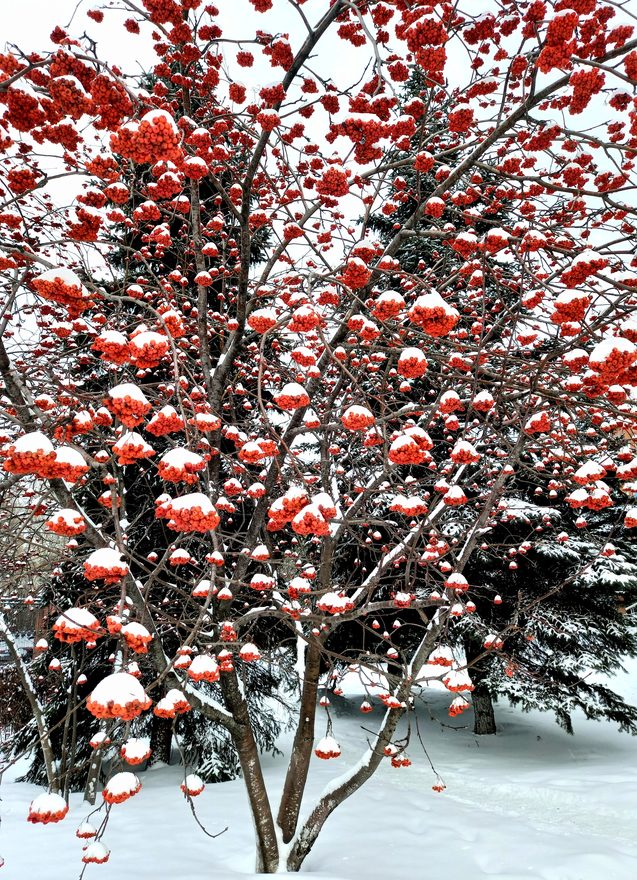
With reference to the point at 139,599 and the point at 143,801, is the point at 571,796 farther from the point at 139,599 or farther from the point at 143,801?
the point at 139,599

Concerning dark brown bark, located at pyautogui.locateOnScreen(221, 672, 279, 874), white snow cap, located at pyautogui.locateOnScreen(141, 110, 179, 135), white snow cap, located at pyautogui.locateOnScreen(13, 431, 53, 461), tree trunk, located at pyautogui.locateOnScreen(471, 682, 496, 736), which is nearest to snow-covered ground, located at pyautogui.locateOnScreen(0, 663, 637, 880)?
dark brown bark, located at pyautogui.locateOnScreen(221, 672, 279, 874)

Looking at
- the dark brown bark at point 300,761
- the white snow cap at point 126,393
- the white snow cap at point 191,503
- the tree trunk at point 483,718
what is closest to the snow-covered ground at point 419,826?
the dark brown bark at point 300,761

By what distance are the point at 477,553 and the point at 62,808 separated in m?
7.23

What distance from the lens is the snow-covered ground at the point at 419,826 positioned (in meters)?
4.75

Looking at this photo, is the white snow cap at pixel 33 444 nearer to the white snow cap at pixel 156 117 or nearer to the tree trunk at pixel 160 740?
the white snow cap at pixel 156 117

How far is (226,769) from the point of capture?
27.8ft

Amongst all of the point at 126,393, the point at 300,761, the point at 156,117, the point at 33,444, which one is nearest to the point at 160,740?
the point at 300,761

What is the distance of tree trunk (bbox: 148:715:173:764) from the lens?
909 cm

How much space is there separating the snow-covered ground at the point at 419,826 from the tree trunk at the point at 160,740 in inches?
12.8

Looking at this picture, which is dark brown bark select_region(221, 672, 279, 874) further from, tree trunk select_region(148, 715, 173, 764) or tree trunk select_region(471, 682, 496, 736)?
tree trunk select_region(471, 682, 496, 736)

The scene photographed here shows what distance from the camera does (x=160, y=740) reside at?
9.35 m

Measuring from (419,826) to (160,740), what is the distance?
5444mm

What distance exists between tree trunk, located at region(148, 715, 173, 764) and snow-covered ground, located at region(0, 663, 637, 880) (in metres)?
0.32

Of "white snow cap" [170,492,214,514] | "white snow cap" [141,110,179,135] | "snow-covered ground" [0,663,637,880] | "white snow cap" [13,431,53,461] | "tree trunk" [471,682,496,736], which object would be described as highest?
"white snow cap" [141,110,179,135]
